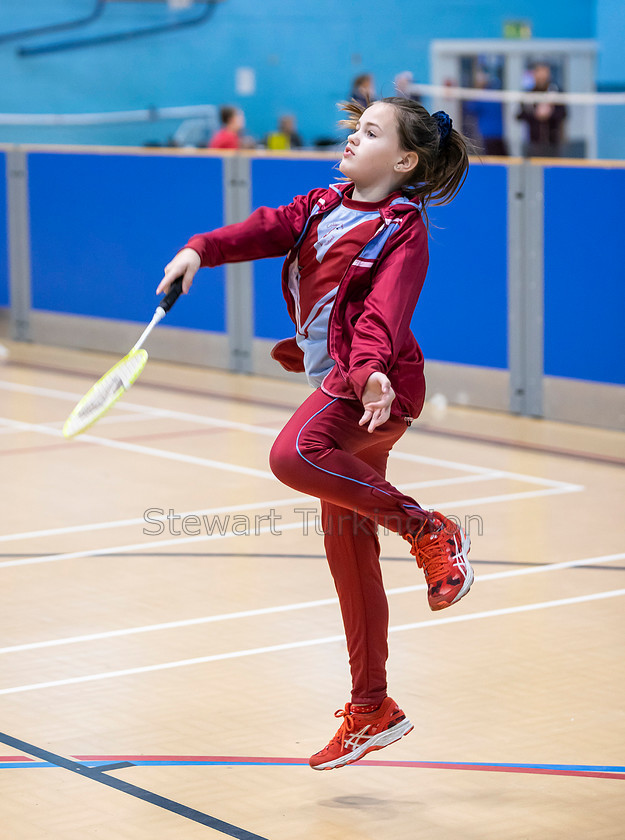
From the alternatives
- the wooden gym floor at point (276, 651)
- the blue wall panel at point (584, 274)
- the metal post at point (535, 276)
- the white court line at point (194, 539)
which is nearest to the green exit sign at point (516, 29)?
the metal post at point (535, 276)

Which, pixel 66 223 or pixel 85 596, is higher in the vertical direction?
pixel 66 223

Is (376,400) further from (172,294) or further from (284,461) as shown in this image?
(172,294)

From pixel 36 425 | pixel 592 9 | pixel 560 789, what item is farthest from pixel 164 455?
pixel 592 9

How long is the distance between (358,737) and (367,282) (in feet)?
4.24

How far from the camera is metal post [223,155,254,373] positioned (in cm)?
1248

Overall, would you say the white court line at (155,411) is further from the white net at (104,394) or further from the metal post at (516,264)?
the white net at (104,394)

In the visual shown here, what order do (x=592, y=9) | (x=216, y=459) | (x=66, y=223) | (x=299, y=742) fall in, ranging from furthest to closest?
(x=592, y=9) → (x=66, y=223) → (x=216, y=459) → (x=299, y=742)

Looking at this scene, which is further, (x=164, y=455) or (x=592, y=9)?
(x=592, y=9)

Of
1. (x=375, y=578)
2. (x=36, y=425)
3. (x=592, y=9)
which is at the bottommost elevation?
(x=36, y=425)

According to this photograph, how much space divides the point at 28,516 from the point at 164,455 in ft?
5.72

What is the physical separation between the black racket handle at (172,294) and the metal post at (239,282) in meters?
8.30

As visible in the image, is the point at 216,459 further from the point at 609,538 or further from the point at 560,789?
the point at 560,789

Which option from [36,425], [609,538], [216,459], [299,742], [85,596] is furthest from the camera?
[36,425]

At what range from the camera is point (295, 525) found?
7.76m
